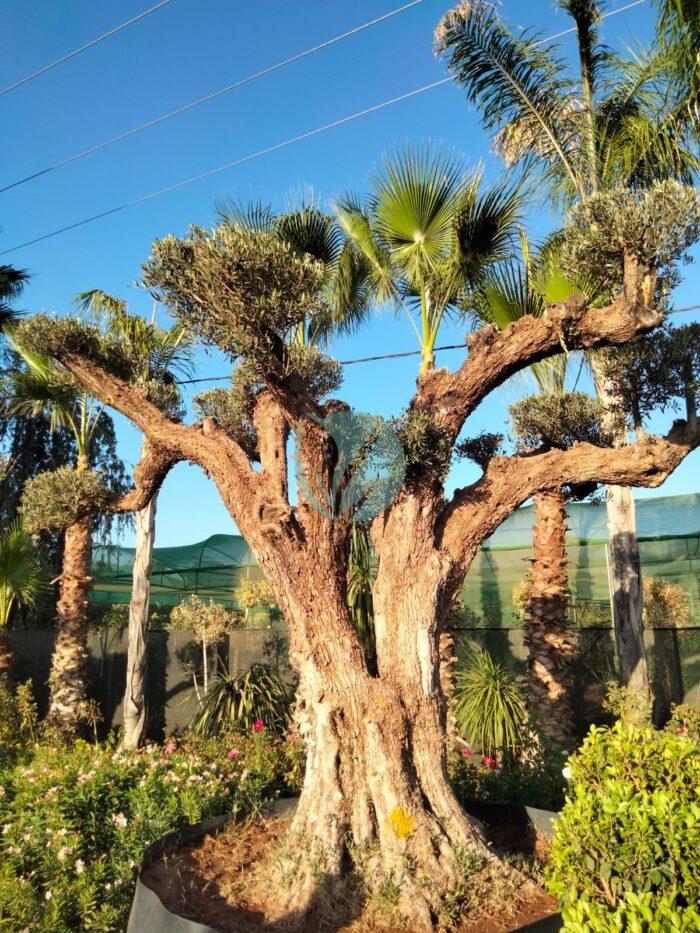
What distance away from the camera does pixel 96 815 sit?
525 cm

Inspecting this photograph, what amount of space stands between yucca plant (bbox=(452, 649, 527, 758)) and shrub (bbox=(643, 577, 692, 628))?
3197 mm

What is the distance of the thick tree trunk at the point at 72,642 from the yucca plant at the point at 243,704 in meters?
1.58

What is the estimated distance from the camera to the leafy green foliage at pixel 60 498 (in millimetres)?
5230

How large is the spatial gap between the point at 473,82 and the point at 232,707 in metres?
7.97

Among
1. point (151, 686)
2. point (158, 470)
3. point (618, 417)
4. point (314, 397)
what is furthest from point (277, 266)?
point (151, 686)

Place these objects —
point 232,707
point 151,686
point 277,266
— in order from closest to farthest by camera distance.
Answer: point 277,266 < point 232,707 < point 151,686

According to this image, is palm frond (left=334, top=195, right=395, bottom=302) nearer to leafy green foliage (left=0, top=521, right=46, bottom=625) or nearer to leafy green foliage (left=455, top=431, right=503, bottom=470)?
leafy green foliage (left=455, top=431, right=503, bottom=470)

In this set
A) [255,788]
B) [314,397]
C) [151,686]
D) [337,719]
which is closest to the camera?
[337,719]

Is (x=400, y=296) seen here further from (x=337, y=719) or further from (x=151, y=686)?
(x=151, y=686)

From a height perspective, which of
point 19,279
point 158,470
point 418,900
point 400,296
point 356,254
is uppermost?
point 19,279

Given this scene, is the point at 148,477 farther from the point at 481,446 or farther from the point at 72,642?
the point at 72,642

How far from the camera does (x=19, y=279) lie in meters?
12.8

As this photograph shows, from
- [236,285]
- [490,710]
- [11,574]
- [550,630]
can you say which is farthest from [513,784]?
[11,574]

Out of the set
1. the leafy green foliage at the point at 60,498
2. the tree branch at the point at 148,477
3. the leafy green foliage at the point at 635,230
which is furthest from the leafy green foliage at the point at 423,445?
the leafy green foliage at the point at 60,498
